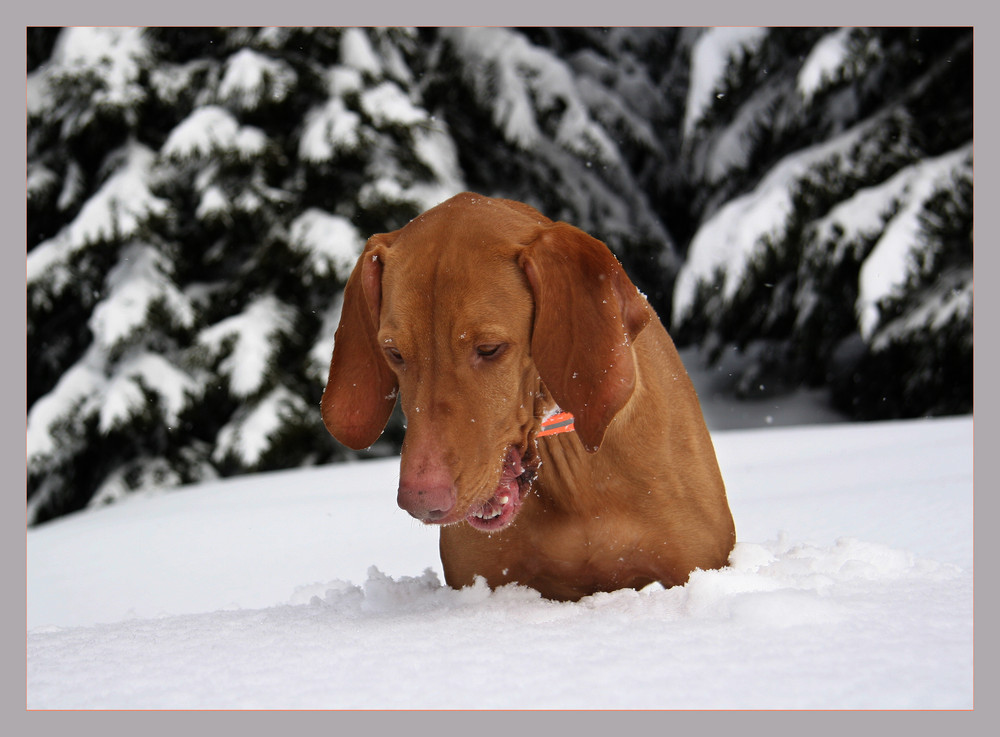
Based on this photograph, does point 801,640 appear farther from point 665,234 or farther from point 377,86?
point 665,234

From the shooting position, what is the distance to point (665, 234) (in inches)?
329

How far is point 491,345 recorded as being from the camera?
5.53 feet

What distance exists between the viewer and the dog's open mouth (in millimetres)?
1724

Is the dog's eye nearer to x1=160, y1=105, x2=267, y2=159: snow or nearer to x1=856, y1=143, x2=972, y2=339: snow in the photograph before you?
x1=856, y1=143, x2=972, y2=339: snow

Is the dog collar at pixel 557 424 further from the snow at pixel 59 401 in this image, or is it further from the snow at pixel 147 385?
the snow at pixel 147 385

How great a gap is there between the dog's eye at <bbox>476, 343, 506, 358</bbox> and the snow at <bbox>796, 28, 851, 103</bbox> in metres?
3.93

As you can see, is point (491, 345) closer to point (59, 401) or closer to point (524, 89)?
point (59, 401)

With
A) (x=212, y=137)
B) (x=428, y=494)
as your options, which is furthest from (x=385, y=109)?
(x=428, y=494)

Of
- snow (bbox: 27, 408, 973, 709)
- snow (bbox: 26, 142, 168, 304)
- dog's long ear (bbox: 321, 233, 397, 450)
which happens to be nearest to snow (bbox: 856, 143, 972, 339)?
snow (bbox: 27, 408, 973, 709)

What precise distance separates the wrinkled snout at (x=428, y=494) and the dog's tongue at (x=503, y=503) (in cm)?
12

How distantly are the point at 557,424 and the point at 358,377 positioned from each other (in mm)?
453

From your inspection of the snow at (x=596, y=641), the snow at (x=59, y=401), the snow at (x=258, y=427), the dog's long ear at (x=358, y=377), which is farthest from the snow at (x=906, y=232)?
the snow at (x=59, y=401)

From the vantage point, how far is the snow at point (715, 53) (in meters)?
5.27

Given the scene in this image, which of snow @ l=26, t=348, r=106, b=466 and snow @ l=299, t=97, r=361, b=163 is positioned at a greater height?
snow @ l=299, t=97, r=361, b=163
